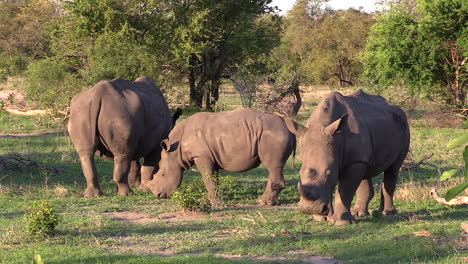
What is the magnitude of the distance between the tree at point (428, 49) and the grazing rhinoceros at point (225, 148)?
1222 centimetres

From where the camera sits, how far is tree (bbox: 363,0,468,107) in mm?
22594

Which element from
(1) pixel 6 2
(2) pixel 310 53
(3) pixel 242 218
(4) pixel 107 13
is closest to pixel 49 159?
(3) pixel 242 218

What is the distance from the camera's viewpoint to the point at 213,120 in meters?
11.8

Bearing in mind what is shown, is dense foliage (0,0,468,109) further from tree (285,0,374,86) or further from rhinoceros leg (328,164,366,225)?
A: rhinoceros leg (328,164,366,225)

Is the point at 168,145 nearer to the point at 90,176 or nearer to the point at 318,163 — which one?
the point at 90,176

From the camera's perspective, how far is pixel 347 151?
9.16 metres

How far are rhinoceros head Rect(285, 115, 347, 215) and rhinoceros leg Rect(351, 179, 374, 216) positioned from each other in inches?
57.4

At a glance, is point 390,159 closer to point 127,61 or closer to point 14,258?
point 14,258

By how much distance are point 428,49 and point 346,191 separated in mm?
14981

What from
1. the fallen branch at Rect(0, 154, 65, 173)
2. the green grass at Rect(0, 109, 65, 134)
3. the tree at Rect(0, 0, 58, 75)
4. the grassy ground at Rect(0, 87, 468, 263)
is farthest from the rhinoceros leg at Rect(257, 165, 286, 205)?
the tree at Rect(0, 0, 58, 75)

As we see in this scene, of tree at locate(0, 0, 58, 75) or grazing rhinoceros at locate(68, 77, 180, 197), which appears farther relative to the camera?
tree at locate(0, 0, 58, 75)

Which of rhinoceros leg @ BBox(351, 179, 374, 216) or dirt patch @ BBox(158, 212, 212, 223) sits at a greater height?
rhinoceros leg @ BBox(351, 179, 374, 216)

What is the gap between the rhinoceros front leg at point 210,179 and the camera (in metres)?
11.4

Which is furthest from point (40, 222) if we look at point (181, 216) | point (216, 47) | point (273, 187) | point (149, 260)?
point (216, 47)
